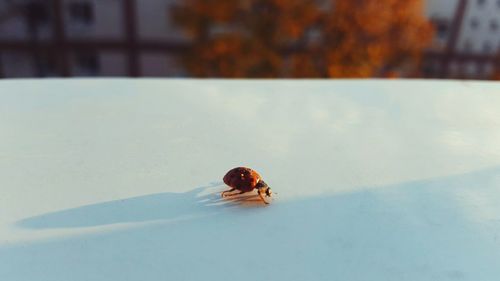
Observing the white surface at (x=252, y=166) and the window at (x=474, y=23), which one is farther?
the window at (x=474, y=23)

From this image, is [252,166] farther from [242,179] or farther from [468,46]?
[468,46]

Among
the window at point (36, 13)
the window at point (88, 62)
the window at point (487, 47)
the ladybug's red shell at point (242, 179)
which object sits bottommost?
the window at point (88, 62)

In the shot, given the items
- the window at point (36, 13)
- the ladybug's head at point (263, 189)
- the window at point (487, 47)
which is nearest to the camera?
the ladybug's head at point (263, 189)

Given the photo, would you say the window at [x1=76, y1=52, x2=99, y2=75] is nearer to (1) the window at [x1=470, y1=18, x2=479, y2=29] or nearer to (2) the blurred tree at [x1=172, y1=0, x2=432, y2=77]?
(2) the blurred tree at [x1=172, y1=0, x2=432, y2=77]

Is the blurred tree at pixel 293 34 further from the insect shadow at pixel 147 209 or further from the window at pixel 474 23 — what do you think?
the insect shadow at pixel 147 209

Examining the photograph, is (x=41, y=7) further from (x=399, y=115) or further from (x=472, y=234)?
(x=472, y=234)

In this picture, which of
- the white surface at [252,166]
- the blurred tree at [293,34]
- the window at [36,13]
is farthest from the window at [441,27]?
the white surface at [252,166]

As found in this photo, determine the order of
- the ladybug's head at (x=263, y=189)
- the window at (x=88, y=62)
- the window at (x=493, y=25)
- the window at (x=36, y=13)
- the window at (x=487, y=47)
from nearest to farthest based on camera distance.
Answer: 1. the ladybug's head at (x=263, y=189)
2. the window at (x=36, y=13)
3. the window at (x=88, y=62)
4. the window at (x=493, y=25)
5. the window at (x=487, y=47)

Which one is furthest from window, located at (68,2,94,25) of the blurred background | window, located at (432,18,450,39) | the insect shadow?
the insect shadow
